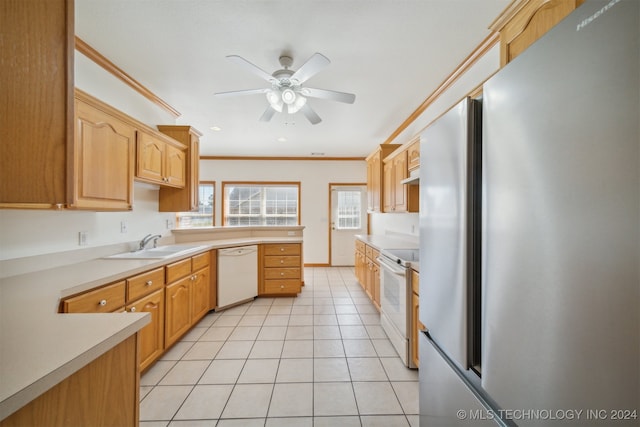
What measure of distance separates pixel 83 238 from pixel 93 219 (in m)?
0.20

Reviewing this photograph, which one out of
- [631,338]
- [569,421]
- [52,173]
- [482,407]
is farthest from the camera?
[482,407]

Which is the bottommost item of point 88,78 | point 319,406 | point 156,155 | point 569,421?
point 319,406

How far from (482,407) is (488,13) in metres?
2.27

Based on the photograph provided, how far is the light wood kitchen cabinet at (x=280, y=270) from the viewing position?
12.3 ft

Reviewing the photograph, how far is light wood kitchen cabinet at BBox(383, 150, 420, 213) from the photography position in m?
2.91

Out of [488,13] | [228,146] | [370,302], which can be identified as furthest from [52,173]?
[228,146]

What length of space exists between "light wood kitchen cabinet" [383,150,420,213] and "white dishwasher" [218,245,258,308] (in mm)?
2093

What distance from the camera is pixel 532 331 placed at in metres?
0.59

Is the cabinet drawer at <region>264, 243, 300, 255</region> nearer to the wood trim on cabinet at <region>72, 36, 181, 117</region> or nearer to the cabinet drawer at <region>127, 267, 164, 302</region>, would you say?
the cabinet drawer at <region>127, 267, 164, 302</region>

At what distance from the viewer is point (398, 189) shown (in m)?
3.17

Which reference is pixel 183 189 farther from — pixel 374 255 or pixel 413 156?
pixel 413 156

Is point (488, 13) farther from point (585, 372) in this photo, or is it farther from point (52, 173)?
point (52, 173)

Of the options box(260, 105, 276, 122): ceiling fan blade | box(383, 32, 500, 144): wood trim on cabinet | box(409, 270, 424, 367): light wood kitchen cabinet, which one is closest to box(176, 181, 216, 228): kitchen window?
box(260, 105, 276, 122): ceiling fan blade

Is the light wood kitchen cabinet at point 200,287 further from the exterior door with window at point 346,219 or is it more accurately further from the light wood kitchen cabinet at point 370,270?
the exterior door with window at point 346,219
